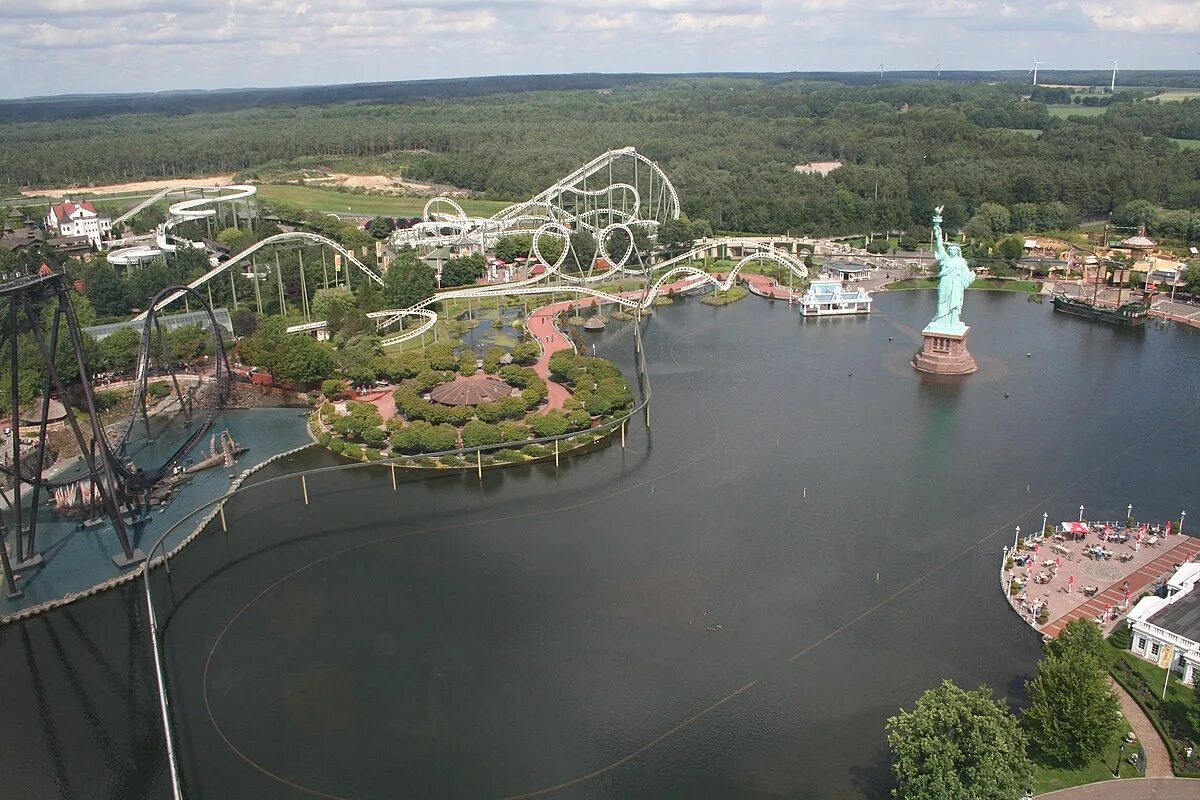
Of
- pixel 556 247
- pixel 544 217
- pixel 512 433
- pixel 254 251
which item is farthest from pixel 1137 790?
pixel 544 217

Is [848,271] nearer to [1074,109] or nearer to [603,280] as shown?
[603,280]

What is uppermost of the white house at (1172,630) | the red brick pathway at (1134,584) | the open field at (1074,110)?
the open field at (1074,110)

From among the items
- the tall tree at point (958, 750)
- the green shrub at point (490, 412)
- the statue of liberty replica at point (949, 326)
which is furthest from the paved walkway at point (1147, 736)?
the statue of liberty replica at point (949, 326)

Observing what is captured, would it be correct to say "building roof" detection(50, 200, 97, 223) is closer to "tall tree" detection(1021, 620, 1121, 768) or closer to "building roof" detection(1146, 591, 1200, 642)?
"tall tree" detection(1021, 620, 1121, 768)

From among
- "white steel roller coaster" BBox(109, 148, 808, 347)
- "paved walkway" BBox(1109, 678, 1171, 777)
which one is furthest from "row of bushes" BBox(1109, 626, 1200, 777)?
"white steel roller coaster" BBox(109, 148, 808, 347)

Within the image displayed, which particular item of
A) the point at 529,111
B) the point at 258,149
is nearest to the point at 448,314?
the point at 258,149

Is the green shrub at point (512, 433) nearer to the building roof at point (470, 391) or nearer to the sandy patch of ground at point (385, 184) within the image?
the building roof at point (470, 391)
